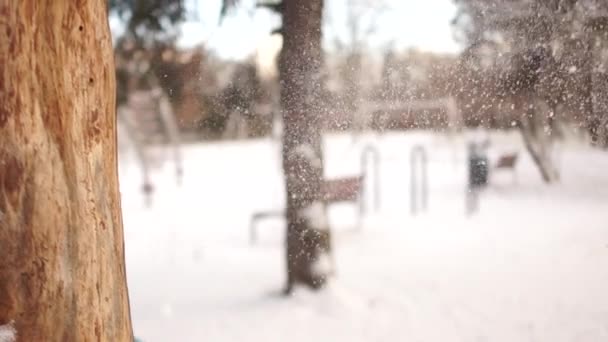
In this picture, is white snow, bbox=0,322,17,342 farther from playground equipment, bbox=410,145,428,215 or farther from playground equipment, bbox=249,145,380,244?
playground equipment, bbox=410,145,428,215

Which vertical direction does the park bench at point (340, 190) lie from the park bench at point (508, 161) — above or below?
below

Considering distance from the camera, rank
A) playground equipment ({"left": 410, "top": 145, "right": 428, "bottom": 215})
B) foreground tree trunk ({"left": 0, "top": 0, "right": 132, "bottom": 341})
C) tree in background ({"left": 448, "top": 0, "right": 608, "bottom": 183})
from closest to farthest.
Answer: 1. foreground tree trunk ({"left": 0, "top": 0, "right": 132, "bottom": 341})
2. tree in background ({"left": 448, "top": 0, "right": 608, "bottom": 183})
3. playground equipment ({"left": 410, "top": 145, "right": 428, "bottom": 215})

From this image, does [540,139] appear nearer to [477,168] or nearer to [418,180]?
[477,168]

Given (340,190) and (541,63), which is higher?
(541,63)

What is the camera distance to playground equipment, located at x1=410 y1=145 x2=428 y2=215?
2.12 metres

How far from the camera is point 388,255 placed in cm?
217

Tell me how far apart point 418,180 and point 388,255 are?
0.36 metres

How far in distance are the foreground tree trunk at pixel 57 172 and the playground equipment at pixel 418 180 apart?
4.05ft

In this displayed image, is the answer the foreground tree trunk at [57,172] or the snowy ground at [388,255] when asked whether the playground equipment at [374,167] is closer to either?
the snowy ground at [388,255]

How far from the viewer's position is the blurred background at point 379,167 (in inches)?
79.9

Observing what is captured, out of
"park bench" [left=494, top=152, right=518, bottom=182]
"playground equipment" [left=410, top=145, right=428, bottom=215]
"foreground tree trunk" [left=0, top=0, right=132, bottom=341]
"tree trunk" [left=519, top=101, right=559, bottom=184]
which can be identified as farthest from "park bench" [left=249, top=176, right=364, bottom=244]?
"foreground tree trunk" [left=0, top=0, right=132, bottom=341]

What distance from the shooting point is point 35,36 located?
148 cm

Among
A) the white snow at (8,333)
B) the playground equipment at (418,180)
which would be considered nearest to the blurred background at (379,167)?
the playground equipment at (418,180)

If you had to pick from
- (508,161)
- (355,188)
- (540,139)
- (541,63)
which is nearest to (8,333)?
(355,188)
